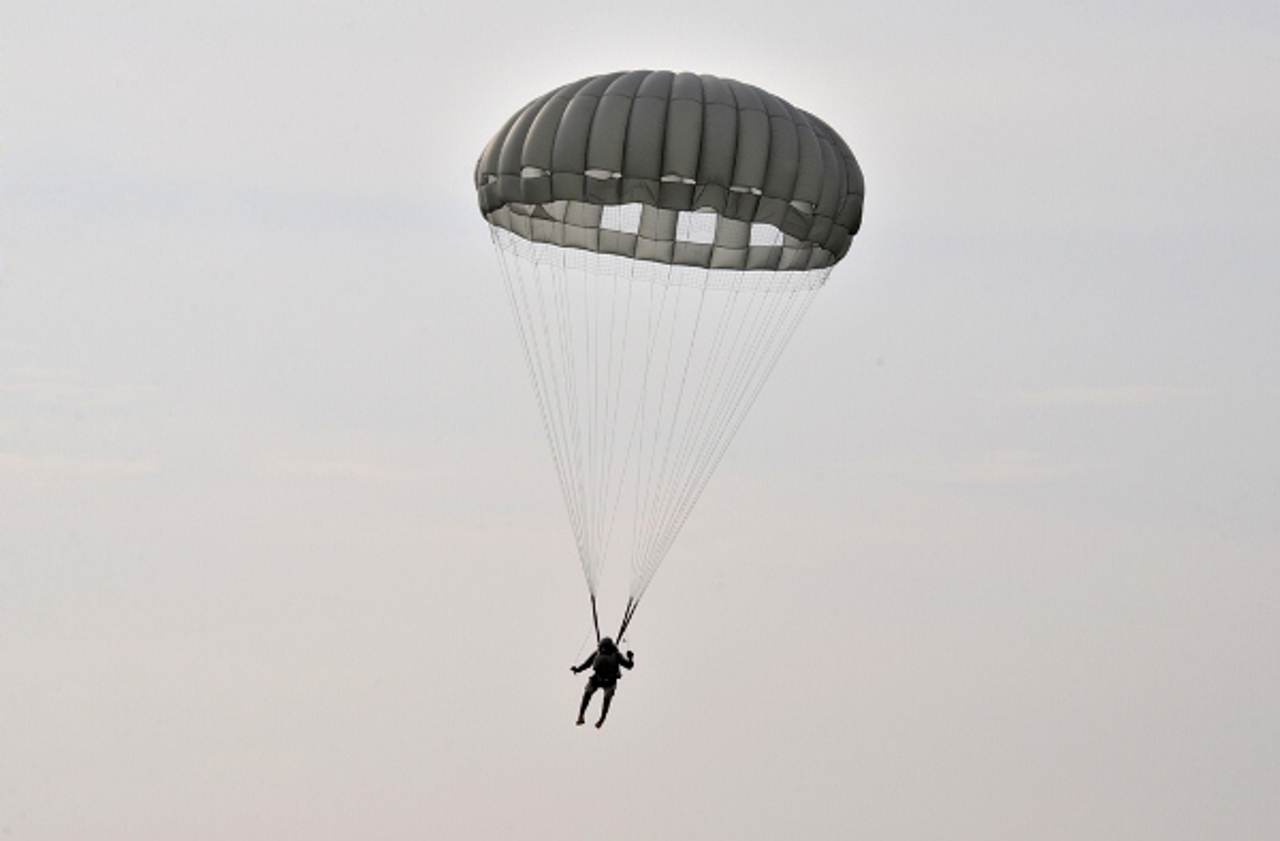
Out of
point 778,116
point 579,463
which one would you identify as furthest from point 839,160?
point 579,463

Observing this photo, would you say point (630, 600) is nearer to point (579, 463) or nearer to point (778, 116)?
point (579, 463)

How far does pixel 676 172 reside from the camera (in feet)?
202

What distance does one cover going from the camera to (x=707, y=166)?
202 ft

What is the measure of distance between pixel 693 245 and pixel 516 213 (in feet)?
9.22

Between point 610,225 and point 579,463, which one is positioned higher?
point 610,225

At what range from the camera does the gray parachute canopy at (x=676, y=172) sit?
61688mm

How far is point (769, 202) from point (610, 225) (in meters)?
2.90

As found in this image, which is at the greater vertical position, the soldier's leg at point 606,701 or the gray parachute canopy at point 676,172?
the gray parachute canopy at point 676,172

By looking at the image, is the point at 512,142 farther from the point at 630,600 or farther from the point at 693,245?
the point at 630,600

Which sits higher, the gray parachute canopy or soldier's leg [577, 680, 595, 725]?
the gray parachute canopy

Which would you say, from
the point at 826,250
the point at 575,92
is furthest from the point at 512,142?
the point at 826,250

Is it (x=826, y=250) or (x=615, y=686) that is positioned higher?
(x=826, y=250)

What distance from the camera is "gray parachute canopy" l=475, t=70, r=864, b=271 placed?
61688 millimetres

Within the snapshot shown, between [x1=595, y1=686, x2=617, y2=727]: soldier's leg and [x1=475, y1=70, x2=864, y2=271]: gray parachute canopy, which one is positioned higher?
[x1=475, y1=70, x2=864, y2=271]: gray parachute canopy
